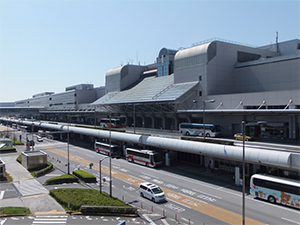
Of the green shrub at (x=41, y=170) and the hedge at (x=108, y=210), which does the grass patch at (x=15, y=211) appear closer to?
the hedge at (x=108, y=210)

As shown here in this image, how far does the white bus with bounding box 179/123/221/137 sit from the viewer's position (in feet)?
152

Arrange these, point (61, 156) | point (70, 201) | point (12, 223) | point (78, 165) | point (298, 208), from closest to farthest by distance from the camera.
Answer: point (12, 223), point (298, 208), point (70, 201), point (78, 165), point (61, 156)

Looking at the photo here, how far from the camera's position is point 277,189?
87.7ft

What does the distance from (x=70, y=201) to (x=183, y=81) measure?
140 ft

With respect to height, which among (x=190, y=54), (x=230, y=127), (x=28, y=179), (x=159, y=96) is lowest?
(x=28, y=179)

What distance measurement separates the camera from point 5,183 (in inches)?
1480

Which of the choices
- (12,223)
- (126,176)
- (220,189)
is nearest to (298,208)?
(220,189)

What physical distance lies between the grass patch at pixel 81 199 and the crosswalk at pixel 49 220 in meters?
2.31

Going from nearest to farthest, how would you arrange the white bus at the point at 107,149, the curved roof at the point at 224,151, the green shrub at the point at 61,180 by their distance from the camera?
the curved roof at the point at 224,151, the green shrub at the point at 61,180, the white bus at the point at 107,149

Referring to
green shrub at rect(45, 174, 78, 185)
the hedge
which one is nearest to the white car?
the hedge

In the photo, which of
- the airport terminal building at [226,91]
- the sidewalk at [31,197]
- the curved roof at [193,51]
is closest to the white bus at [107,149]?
the airport terminal building at [226,91]

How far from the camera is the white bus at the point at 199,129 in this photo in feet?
152

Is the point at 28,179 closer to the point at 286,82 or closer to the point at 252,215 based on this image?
the point at 252,215

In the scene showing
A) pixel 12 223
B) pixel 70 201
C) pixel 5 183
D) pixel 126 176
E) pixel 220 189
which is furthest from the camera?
pixel 126 176
